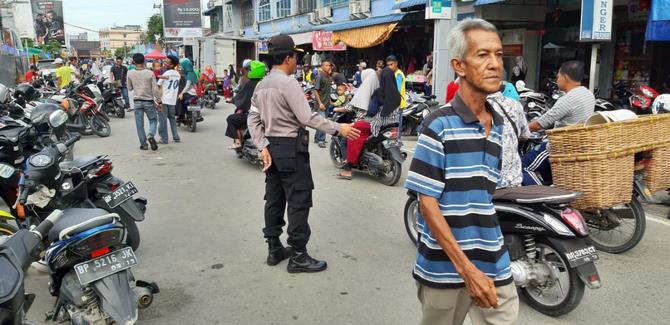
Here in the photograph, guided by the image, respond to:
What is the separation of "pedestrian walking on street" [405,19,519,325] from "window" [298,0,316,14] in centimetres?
2799

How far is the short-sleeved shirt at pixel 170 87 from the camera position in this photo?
33.8ft

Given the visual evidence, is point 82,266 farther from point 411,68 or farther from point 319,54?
point 319,54

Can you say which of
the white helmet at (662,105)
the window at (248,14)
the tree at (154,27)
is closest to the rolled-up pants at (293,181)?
the white helmet at (662,105)

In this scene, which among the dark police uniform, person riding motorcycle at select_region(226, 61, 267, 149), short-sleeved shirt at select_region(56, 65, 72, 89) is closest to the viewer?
the dark police uniform

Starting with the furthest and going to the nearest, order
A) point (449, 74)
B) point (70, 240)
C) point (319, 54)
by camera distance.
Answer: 1. point (319, 54)
2. point (449, 74)
3. point (70, 240)

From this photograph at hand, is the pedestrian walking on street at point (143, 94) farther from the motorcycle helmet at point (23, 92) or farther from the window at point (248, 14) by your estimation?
the window at point (248, 14)

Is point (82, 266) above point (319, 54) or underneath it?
underneath

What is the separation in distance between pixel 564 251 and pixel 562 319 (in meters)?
0.48

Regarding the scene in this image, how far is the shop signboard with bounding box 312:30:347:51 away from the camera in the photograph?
22.9m

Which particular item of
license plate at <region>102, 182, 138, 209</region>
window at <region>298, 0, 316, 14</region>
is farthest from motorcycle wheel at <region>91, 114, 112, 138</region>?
window at <region>298, 0, 316, 14</region>

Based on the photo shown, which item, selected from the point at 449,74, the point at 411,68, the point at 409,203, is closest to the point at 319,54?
the point at 411,68

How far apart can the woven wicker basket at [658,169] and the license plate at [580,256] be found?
1.42 m

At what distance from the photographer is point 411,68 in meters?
19.6

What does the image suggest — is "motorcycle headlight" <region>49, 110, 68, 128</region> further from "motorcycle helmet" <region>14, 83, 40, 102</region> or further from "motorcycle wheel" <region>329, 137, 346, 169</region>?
"motorcycle wheel" <region>329, 137, 346, 169</region>
